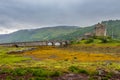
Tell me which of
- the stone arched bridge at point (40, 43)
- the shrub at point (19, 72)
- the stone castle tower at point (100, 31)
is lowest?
the stone arched bridge at point (40, 43)

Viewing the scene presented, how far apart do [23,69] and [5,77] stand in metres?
4.45

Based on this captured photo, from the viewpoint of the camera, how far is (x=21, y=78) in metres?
40.8

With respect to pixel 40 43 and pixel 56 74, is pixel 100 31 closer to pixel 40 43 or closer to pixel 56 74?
pixel 40 43

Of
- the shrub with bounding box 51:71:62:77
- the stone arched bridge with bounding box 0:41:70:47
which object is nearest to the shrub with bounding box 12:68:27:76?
the shrub with bounding box 51:71:62:77

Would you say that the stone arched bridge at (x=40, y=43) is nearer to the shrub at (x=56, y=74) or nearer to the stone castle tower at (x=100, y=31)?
the stone castle tower at (x=100, y=31)

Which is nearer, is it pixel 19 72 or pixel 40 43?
pixel 19 72

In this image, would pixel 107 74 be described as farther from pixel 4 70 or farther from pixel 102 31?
pixel 102 31

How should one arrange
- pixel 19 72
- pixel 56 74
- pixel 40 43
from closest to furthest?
pixel 56 74
pixel 19 72
pixel 40 43

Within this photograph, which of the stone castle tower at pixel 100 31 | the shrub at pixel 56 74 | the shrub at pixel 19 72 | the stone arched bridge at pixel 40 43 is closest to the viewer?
the shrub at pixel 19 72

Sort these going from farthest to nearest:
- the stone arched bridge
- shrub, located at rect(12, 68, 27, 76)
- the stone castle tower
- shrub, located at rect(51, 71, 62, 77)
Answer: the stone castle tower, the stone arched bridge, shrub, located at rect(51, 71, 62, 77), shrub, located at rect(12, 68, 27, 76)

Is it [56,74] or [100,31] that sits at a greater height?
[100,31]

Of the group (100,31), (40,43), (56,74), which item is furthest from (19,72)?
(100,31)

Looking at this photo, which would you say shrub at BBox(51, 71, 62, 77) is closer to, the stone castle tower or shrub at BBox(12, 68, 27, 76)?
shrub at BBox(12, 68, 27, 76)

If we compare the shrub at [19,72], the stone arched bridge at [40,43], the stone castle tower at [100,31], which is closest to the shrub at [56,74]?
the shrub at [19,72]
